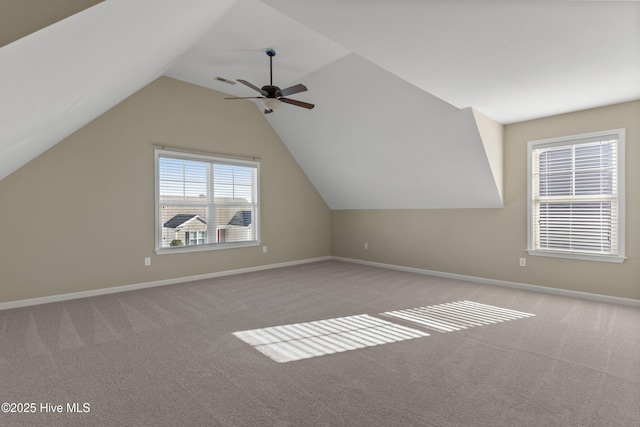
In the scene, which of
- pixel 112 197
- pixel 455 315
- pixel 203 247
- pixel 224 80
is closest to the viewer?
pixel 455 315

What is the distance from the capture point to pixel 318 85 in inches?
192

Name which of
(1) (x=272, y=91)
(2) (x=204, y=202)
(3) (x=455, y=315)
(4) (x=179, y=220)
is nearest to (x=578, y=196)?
(3) (x=455, y=315)

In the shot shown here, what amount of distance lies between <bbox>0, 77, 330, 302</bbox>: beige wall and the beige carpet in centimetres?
54

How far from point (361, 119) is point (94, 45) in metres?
3.84

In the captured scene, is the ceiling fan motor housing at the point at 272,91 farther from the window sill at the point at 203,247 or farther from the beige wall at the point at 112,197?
the window sill at the point at 203,247

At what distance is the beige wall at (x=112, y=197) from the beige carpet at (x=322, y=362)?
536 millimetres

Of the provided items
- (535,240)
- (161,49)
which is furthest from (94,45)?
(535,240)

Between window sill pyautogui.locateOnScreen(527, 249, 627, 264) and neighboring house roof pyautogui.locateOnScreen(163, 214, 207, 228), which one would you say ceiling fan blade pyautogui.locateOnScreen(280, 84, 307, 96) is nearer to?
neighboring house roof pyautogui.locateOnScreen(163, 214, 207, 228)

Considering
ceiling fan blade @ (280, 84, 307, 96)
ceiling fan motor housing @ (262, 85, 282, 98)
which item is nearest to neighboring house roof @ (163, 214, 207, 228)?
ceiling fan motor housing @ (262, 85, 282, 98)

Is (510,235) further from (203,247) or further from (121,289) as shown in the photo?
(121,289)

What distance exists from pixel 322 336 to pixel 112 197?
12.2ft

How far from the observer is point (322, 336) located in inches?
118

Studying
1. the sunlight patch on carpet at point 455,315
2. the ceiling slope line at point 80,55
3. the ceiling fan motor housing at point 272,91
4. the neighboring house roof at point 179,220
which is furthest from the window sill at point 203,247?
the sunlight patch on carpet at point 455,315

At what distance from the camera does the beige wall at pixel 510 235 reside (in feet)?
12.6
